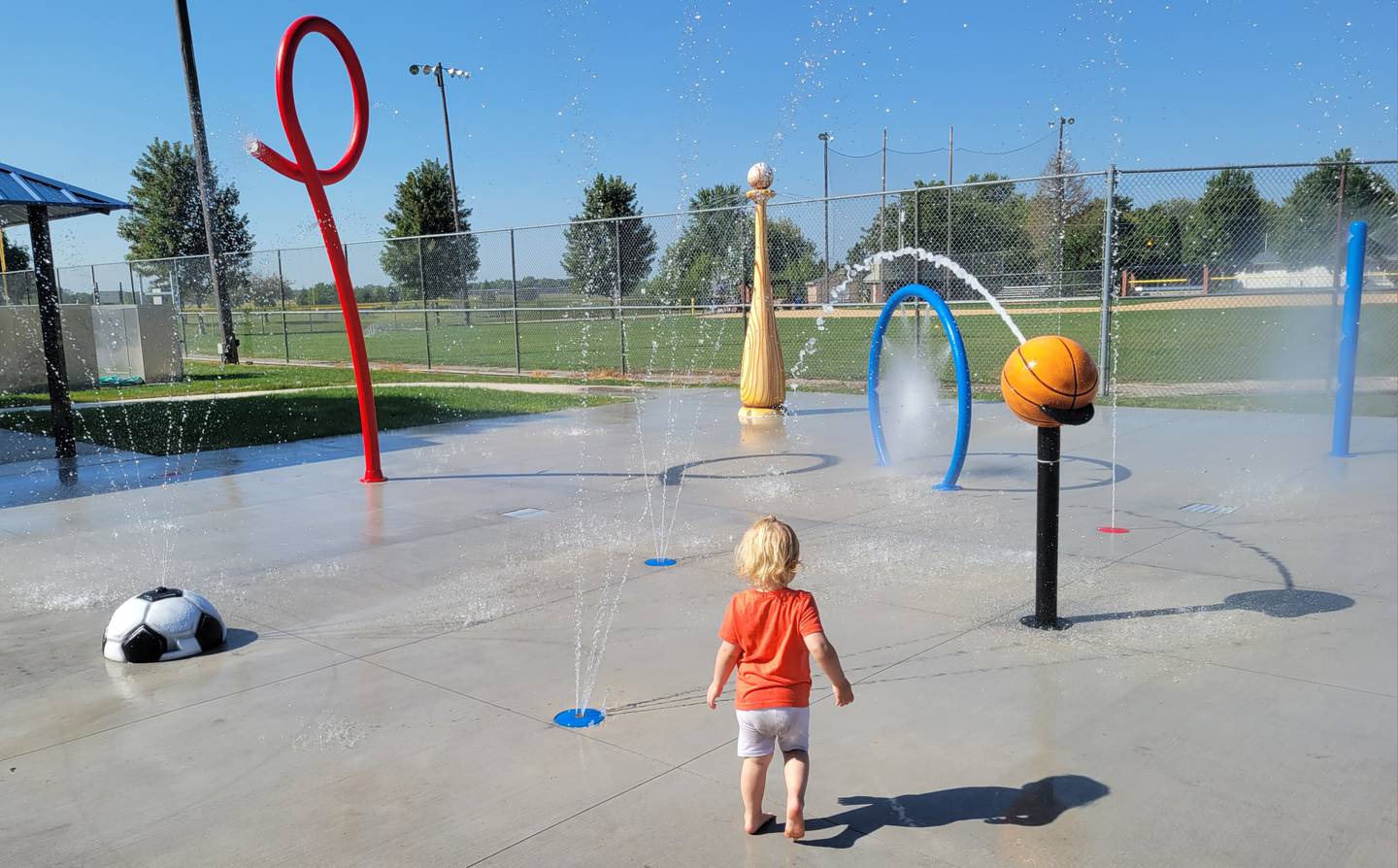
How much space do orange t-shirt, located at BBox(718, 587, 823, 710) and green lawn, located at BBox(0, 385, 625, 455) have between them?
10007 millimetres

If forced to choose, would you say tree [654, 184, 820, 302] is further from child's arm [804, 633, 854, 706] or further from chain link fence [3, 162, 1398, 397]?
child's arm [804, 633, 854, 706]

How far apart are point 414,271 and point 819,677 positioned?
23984 mm

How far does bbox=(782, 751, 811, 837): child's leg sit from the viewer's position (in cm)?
294

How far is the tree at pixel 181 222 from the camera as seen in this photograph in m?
28.2

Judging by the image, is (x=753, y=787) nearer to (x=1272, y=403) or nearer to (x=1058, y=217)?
(x=1272, y=403)

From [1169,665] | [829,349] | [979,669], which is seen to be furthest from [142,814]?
[829,349]

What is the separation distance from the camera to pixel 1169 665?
427 cm

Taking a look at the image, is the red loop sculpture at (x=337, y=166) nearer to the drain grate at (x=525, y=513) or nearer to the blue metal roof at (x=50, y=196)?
the drain grate at (x=525, y=513)

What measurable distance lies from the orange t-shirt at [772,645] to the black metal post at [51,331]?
935 cm

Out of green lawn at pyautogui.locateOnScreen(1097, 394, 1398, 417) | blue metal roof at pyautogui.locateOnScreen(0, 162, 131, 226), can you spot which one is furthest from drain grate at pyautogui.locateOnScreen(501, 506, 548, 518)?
green lawn at pyautogui.locateOnScreen(1097, 394, 1398, 417)

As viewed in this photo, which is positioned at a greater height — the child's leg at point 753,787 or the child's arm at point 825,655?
the child's arm at point 825,655

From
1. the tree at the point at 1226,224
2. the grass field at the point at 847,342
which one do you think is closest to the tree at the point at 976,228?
the grass field at the point at 847,342

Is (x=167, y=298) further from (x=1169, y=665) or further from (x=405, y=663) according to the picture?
(x=1169, y=665)

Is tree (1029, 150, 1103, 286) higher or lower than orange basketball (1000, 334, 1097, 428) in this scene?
higher
